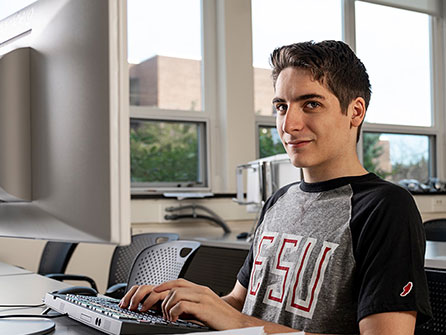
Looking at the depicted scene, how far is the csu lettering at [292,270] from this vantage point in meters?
1.20

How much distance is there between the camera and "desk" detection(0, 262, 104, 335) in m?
1.07

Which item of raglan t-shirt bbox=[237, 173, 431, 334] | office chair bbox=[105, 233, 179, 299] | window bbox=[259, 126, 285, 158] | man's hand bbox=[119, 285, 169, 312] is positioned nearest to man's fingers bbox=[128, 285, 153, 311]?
man's hand bbox=[119, 285, 169, 312]

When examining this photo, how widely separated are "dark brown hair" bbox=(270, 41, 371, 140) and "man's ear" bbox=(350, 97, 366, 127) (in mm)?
11

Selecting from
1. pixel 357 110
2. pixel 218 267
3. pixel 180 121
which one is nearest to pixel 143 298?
pixel 357 110

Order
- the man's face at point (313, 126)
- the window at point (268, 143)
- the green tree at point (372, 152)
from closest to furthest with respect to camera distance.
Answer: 1. the man's face at point (313, 126)
2. the window at point (268, 143)
3. the green tree at point (372, 152)

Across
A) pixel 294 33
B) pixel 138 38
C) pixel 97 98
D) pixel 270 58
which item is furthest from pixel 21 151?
pixel 294 33

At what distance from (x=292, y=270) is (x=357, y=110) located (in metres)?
0.40

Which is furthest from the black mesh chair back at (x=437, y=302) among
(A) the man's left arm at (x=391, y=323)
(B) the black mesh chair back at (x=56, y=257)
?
(B) the black mesh chair back at (x=56, y=257)

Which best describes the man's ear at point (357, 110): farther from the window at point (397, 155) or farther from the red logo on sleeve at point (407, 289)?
the window at point (397, 155)

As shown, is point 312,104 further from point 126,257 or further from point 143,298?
point 126,257

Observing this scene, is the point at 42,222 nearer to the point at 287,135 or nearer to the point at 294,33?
the point at 287,135

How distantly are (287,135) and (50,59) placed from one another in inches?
23.3

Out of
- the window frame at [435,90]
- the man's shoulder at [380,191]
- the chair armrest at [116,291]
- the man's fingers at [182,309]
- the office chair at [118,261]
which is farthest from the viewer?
the window frame at [435,90]

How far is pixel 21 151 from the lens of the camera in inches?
36.1
